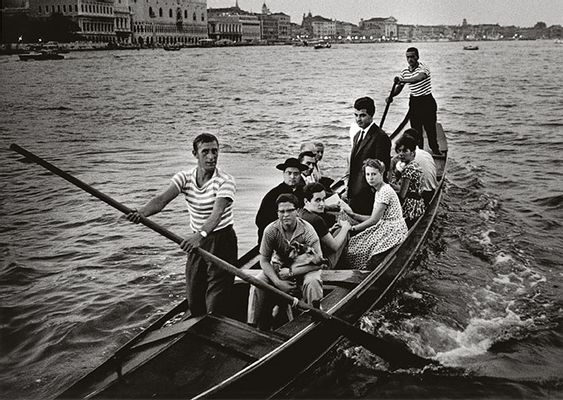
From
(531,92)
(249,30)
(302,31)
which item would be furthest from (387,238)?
(302,31)

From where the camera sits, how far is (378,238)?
5.18m

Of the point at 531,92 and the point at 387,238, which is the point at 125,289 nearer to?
the point at 387,238

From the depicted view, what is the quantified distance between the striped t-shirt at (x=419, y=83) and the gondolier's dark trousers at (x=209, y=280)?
17.7ft

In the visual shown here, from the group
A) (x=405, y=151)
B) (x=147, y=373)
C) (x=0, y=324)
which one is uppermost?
(x=405, y=151)

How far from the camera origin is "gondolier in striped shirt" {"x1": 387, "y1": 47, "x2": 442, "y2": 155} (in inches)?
330

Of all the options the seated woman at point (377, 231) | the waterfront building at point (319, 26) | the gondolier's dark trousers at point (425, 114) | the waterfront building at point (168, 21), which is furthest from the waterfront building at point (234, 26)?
the seated woman at point (377, 231)

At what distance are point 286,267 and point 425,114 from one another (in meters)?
5.46

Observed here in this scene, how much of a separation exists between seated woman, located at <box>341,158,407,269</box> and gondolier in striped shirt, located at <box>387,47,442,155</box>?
3.28 metres

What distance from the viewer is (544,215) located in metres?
8.98

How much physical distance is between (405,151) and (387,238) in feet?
3.44

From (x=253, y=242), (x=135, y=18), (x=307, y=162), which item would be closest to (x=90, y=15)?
(x=135, y=18)

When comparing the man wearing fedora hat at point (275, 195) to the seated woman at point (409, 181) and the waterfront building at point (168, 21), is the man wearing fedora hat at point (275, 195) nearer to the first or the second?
the seated woman at point (409, 181)

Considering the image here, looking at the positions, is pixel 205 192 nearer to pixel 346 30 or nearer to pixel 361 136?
pixel 361 136

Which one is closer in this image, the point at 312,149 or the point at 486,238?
the point at 312,149
